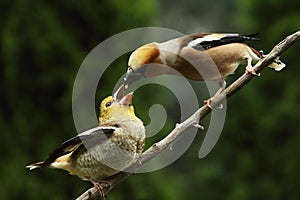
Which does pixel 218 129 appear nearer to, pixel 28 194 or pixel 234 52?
pixel 234 52

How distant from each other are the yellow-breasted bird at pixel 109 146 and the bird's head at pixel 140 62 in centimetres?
29

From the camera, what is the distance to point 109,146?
2.47 m

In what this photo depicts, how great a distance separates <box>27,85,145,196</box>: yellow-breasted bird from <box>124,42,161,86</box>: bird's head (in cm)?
29

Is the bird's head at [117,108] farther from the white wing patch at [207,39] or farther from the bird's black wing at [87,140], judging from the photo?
the white wing patch at [207,39]

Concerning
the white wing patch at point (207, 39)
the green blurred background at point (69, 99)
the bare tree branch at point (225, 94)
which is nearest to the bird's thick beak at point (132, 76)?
the bare tree branch at point (225, 94)

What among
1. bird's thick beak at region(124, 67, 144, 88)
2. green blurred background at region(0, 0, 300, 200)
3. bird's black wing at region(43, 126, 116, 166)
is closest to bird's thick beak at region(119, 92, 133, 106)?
bird's black wing at region(43, 126, 116, 166)

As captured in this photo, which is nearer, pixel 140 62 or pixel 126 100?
pixel 140 62

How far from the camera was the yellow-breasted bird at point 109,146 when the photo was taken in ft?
7.69

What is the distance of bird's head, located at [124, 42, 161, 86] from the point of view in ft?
6.46

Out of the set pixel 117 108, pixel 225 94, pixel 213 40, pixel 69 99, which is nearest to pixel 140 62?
pixel 225 94

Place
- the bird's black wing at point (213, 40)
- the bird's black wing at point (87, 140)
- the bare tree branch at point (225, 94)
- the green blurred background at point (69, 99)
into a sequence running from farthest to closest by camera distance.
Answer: the green blurred background at point (69, 99) < the bird's black wing at point (213, 40) < the bird's black wing at point (87, 140) < the bare tree branch at point (225, 94)

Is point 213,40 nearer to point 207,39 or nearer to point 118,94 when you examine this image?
point 207,39

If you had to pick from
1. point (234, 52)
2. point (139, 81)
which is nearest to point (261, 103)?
point (234, 52)

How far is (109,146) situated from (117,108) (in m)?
0.18
